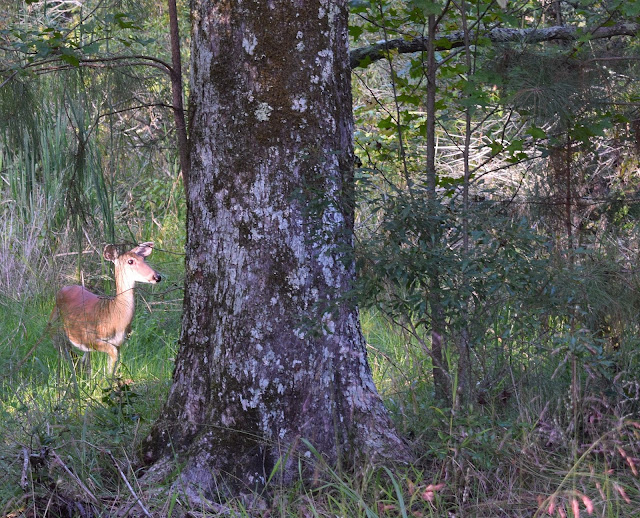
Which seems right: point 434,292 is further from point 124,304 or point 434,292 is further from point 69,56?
point 124,304

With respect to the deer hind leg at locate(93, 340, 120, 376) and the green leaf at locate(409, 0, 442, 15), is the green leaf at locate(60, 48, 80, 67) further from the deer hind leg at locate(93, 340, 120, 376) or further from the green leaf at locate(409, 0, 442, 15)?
the deer hind leg at locate(93, 340, 120, 376)

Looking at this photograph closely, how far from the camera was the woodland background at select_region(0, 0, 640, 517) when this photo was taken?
279 cm

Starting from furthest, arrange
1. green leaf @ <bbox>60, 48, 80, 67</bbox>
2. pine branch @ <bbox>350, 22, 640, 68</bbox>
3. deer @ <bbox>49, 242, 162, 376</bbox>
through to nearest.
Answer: deer @ <bbox>49, 242, 162, 376</bbox>, pine branch @ <bbox>350, 22, 640, 68</bbox>, green leaf @ <bbox>60, 48, 80, 67</bbox>

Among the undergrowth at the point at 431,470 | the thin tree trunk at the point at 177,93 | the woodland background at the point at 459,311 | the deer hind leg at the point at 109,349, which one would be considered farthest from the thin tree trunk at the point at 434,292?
the deer hind leg at the point at 109,349

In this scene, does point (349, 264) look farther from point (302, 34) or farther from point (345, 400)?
point (302, 34)

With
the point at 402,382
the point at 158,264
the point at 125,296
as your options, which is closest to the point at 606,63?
the point at 402,382

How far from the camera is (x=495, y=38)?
4.74m

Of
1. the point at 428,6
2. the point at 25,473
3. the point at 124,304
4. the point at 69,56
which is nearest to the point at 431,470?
the point at 25,473

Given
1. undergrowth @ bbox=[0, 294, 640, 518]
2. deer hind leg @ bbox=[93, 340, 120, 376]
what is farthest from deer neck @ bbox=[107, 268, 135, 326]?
undergrowth @ bbox=[0, 294, 640, 518]

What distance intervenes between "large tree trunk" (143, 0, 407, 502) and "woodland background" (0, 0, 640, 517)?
158 millimetres

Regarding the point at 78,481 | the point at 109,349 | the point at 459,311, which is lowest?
the point at 109,349

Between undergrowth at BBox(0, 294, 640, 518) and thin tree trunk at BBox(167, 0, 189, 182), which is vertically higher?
thin tree trunk at BBox(167, 0, 189, 182)

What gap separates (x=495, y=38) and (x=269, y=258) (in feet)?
8.10

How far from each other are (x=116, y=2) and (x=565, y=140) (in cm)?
279
